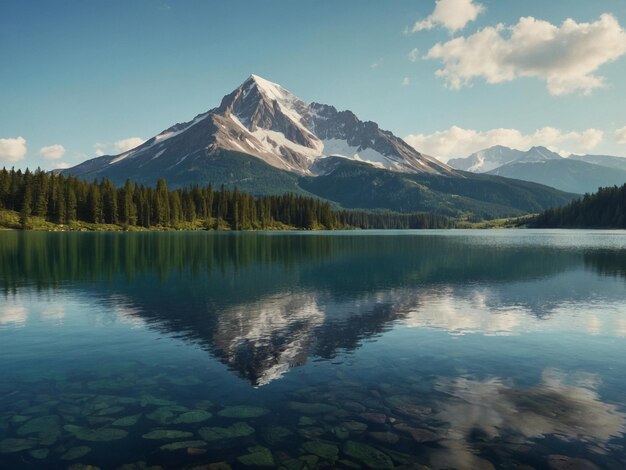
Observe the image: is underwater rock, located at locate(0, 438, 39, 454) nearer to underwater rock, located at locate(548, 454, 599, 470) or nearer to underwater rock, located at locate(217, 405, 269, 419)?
underwater rock, located at locate(217, 405, 269, 419)

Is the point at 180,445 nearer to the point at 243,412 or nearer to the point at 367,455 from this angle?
the point at 243,412

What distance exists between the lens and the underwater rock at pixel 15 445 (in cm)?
1427

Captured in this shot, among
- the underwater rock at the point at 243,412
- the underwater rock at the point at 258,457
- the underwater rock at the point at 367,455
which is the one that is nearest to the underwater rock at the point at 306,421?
the underwater rock at the point at 243,412

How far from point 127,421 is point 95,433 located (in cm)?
124

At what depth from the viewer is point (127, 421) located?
54.2 ft

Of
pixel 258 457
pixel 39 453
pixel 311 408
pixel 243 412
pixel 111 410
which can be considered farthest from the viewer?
pixel 311 408

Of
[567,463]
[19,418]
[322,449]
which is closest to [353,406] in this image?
[322,449]

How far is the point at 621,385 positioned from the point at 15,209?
207843 mm

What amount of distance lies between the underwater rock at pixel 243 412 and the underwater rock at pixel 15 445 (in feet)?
20.6

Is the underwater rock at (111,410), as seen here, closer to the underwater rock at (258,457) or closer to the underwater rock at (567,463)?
the underwater rock at (258,457)

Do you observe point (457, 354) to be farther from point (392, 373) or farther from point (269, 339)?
point (269, 339)

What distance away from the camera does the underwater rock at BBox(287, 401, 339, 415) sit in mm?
17281

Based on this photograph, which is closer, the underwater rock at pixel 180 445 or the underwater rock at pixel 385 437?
the underwater rock at pixel 180 445

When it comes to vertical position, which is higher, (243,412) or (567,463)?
(243,412)
